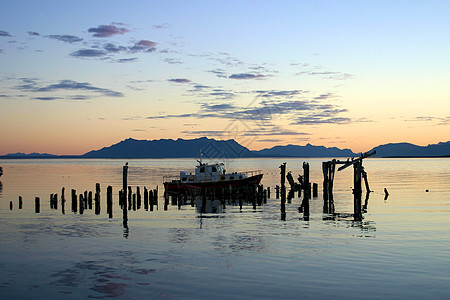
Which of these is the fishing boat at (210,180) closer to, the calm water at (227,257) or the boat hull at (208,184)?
the boat hull at (208,184)

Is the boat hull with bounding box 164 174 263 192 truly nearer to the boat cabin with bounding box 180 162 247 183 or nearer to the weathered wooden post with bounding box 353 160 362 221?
the boat cabin with bounding box 180 162 247 183

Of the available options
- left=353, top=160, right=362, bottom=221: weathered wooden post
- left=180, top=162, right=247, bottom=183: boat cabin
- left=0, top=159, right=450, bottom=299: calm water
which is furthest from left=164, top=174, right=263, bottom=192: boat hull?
left=353, top=160, right=362, bottom=221: weathered wooden post

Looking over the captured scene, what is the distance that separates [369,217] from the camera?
36594 millimetres

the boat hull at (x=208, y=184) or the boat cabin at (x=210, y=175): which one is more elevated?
the boat cabin at (x=210, y=175)

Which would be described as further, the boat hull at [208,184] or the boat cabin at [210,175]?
the boat cabin at [210,175]

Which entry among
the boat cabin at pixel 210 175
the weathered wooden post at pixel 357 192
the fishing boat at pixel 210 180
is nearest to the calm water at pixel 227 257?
the weathered wooden post at pixel 357 192

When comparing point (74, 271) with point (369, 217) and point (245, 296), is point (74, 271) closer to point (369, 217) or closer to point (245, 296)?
point (245, 296)

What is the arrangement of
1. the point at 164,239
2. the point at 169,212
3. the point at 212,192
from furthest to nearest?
the point at 212,192
the point at 169,212
the point at 164,239

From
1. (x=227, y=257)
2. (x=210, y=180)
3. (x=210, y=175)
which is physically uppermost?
(x=210, y=175)

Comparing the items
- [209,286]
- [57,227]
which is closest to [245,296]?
[209,286]

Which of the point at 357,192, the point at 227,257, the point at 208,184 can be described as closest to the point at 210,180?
the point at 208,184

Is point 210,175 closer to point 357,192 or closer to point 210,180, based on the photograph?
point 210,180

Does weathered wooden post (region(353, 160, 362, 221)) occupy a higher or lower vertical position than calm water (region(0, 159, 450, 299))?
higher

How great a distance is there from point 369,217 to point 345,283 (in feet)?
66.2
